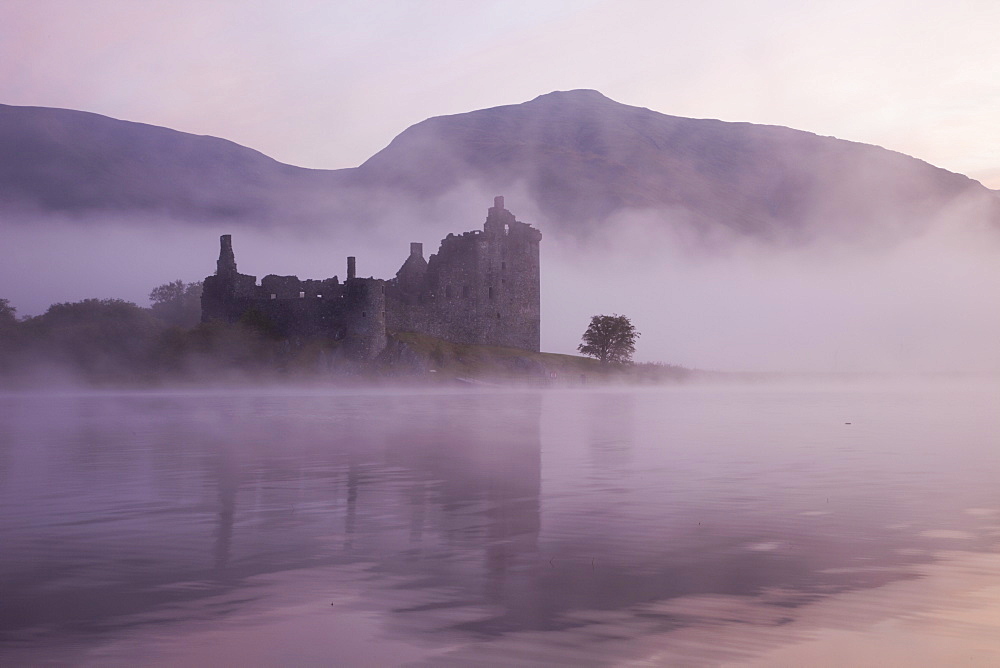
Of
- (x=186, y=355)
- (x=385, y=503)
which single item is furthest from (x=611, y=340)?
(x=385, y=503)

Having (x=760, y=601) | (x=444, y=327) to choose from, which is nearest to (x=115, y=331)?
(x=444, y=327)

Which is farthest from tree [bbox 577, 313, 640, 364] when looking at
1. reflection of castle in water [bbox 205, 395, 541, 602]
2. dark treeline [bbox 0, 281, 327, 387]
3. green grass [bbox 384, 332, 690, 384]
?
reflection of castle in water [bbox 205, 395, 541, 602]

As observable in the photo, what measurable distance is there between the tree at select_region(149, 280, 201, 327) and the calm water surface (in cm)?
7905

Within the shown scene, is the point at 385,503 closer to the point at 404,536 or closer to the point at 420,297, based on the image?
the point at 404,536

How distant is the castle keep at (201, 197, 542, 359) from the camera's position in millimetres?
68062

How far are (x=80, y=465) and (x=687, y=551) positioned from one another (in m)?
12.5

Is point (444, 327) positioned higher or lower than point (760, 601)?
higher

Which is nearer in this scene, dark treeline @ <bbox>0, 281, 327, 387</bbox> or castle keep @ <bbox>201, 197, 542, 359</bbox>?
dark treeline @ <bbox>0, 281, 327, 387</bbox>

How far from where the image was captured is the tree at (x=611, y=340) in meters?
84.8

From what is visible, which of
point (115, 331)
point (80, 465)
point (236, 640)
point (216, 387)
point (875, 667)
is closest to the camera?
point (875, 667)

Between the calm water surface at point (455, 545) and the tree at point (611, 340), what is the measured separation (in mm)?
62667

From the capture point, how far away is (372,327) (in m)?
67.2

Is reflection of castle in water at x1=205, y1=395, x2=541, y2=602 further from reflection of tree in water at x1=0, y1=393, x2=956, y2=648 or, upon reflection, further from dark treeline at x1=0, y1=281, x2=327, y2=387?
dark treeline at x1=0, y1=281, x2=327, y2=387

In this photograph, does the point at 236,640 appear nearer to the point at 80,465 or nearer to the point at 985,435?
the point at 80,465
